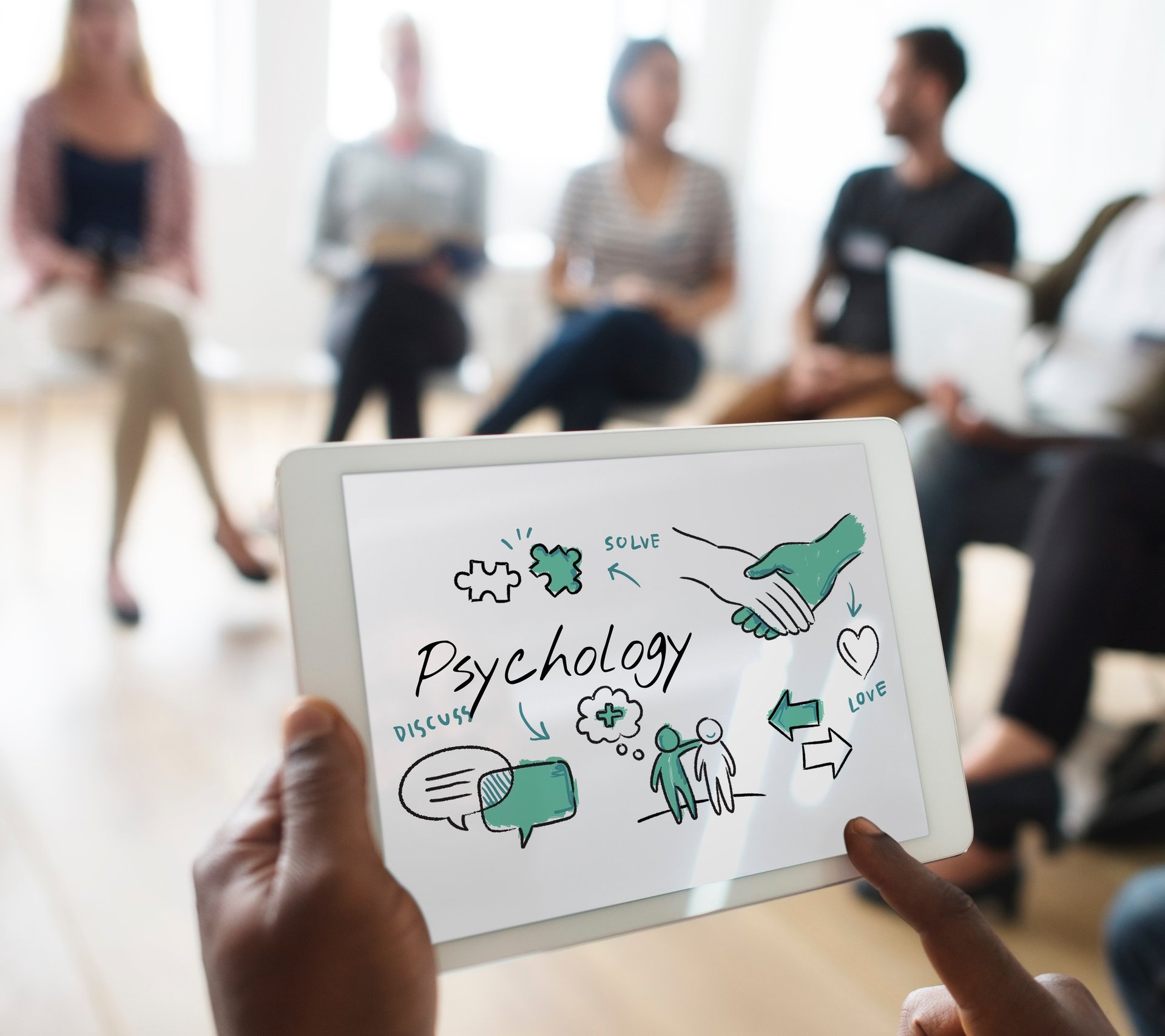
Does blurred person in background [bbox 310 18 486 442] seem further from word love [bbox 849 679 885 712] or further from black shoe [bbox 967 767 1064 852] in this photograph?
word love [bbox 849 679 885 712]

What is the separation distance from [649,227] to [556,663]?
1883mm

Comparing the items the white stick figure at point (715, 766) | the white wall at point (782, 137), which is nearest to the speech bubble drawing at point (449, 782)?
the white stick figure at point (715, 766)

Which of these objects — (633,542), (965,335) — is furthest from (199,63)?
(633,542)

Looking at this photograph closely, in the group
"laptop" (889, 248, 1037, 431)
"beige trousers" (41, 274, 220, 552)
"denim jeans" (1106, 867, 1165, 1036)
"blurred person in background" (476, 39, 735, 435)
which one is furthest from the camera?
"blurred person in background" (476, 39, 735, 435)

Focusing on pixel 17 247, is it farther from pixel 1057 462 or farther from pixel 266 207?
pixel 1057 462

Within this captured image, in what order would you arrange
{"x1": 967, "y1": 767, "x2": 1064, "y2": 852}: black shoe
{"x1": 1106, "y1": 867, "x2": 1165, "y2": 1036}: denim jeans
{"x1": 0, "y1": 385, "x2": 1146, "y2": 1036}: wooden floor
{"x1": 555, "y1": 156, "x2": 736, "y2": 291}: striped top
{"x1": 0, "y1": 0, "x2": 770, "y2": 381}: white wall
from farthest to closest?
{"x1": 0, "y1": 0, "x2": 770, "y2": 381}: white wall, {"x1": 555, "y1": 156, "x2": 736, "y2": 291}: striped top, {"x1": 967, "y1": 767, "x2": 1064, "y2": 852}: black shoe, {"x1": 0, "y1": 385, "x2": 1146, "y2": 1036}: wooden floor, {"x1": 1106, "y1": 867, "x2": 1165, "y2": 1036}: denim jeans

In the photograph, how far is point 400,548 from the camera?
47 cm

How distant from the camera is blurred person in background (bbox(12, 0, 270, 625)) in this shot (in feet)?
6.40

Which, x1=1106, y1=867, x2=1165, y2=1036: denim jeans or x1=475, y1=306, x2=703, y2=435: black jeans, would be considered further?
x1=475, y1=306, x2=703, y2=435: black jeans

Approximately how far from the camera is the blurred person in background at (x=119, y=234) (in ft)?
6.40

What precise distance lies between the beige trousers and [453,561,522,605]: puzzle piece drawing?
1.65 m

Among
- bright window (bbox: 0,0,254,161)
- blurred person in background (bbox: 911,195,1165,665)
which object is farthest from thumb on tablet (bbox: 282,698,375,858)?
bright window (bbox: 0,0,254,161)

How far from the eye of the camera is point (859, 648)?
1.79ft

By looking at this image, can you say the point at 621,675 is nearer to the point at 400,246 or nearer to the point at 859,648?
the point at 859,648
